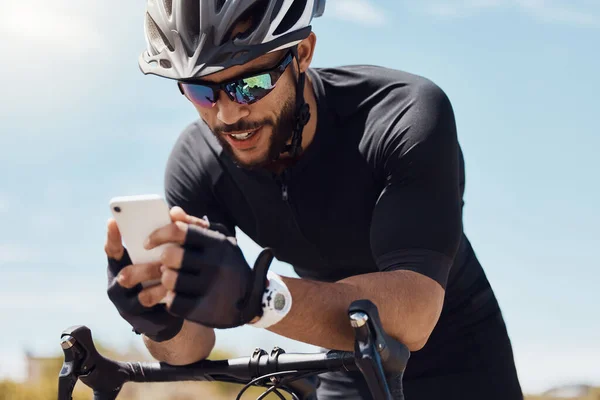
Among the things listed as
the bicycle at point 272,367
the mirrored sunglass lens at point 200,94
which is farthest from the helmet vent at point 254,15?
the bicycle at point 272,367

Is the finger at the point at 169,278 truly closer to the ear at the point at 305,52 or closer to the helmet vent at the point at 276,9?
the helmet vent at the point at 276,9

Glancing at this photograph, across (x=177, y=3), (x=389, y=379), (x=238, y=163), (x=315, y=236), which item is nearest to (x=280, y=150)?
(x=238, y=163)

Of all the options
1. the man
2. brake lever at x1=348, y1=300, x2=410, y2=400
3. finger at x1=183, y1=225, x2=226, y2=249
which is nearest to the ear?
the man

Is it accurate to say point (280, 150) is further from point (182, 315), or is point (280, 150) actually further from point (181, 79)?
point (182, 315)

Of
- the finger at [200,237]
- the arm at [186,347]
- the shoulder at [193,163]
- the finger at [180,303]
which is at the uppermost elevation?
the finger at [200,237]

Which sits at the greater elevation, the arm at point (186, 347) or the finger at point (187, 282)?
the finger at point (187, 282)

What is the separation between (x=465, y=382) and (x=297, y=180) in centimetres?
123

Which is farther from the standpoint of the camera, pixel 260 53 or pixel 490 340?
pixel 490 340

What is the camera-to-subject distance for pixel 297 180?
387 centimetres

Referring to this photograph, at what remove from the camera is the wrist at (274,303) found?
2.38 metres

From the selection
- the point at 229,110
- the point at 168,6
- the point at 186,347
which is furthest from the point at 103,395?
the point at 168,6

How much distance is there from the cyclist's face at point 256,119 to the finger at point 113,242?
1.20 meters

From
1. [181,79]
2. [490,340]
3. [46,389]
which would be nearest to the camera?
[181,79]

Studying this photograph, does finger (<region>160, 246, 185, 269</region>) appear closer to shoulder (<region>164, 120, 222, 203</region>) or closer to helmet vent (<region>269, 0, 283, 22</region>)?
helmet vent (<region>269, 0, 283, 22</region>)
